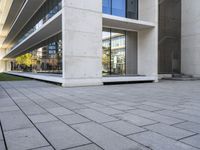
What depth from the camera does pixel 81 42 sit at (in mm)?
13000

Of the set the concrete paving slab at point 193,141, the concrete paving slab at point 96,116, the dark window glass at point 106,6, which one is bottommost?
the concrete paving slab at point 193,141

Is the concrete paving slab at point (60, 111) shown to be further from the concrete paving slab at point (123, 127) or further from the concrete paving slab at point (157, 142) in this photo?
the concrete paving slab at point (157, 142)

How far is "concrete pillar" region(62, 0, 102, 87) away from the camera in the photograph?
12430 mm

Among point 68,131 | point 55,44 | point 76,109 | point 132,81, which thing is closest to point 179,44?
point 132,81

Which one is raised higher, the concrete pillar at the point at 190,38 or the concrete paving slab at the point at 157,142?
the concrete pillar at the point at 190,38

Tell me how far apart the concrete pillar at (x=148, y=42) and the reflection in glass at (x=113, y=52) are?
68.9 inches

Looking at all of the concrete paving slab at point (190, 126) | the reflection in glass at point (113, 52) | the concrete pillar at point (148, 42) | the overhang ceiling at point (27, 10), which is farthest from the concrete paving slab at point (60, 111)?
Result: the overhang ceiling at point (27, 10)

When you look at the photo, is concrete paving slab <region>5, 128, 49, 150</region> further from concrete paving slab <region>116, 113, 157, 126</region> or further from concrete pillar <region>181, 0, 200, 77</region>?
concrete pillar <region>181, 0, 200, 77</region>

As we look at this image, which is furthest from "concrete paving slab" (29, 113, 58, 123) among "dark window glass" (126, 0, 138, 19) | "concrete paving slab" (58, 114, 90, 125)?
"dark window glass" (126, 0, 138, 19)

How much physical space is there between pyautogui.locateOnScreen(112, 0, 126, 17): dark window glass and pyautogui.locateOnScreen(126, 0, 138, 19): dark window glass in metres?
0.60

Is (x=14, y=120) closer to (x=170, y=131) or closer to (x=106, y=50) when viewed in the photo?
(x=170, y=131)

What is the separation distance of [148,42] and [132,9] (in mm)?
3826

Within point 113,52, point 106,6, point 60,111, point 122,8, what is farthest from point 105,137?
point 122,8

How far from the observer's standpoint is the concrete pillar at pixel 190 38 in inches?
885
